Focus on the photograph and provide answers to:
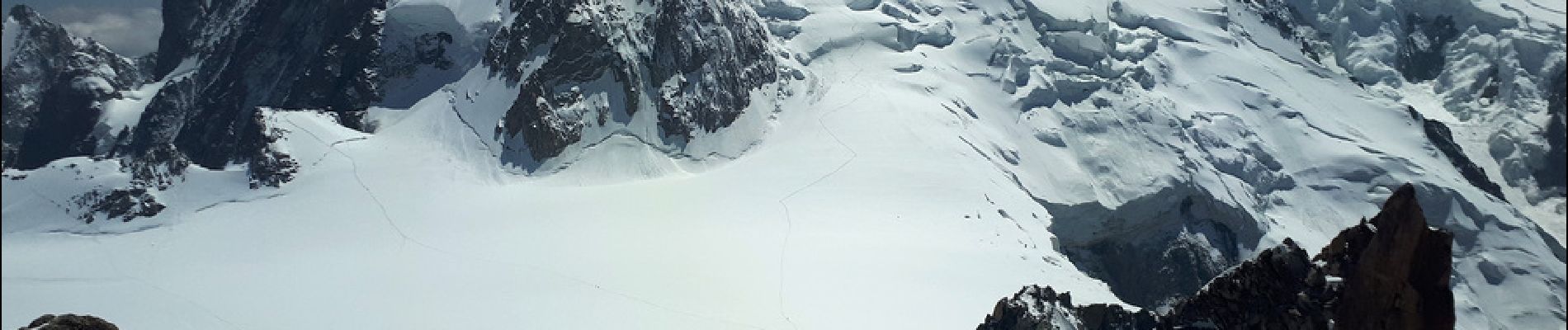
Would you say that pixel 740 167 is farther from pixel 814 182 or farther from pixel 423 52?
pixel 423 52

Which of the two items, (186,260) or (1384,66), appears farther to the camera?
(1384,66)

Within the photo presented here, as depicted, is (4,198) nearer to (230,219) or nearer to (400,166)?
(230,219)

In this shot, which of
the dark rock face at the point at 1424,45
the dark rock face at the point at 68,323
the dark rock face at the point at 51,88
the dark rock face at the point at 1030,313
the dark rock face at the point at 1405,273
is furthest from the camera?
the dark rock face at the point at 1424,45

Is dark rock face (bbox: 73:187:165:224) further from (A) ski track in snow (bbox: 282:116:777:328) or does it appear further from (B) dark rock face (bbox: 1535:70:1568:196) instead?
(B) dark rock face (bbox: 1535:70:1568:196)

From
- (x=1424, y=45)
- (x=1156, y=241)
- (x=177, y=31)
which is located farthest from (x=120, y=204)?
(x=1424, y=45)

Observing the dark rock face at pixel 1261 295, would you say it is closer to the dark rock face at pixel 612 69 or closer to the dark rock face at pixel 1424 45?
the dark rock face at pixel 612 69

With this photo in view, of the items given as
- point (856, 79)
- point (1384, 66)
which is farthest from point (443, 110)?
point (1384, 66)

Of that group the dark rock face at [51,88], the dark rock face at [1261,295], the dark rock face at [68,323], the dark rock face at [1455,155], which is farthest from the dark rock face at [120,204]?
the dark rock face at [1455,155]
